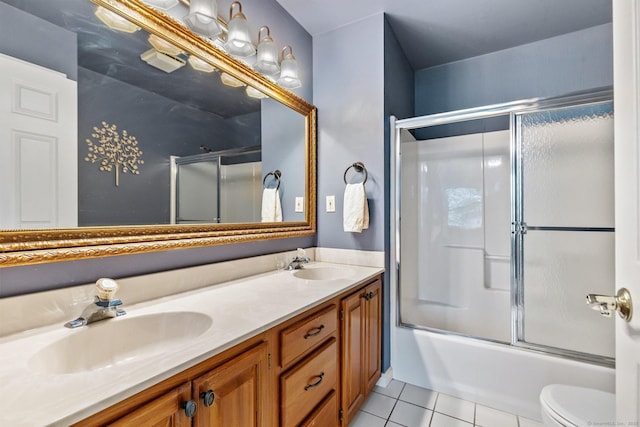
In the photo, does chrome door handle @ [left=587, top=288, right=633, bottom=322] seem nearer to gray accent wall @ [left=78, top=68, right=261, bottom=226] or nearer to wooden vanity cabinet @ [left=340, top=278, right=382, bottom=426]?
wooden vanity cabinet @ [left=340, top=278, right=382, bottom=426]

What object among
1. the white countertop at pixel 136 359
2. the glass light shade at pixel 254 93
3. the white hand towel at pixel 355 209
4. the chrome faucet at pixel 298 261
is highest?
the glass light shade at pixel 254 93

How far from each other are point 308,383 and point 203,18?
159 cm

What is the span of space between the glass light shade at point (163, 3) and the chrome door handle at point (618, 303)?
1703 mm

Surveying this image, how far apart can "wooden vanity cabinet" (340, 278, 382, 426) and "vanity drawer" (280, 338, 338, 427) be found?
114mm

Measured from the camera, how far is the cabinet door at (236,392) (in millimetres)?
741

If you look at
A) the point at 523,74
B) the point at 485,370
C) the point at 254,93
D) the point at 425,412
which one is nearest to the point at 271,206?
the point at 254,93

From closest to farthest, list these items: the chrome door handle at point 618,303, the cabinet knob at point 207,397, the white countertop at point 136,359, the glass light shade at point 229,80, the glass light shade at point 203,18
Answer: the white countertop at point 136,359
the chrome door handle at point 618,303
the cabinet knob at point 207,397
the glass light shade at point 203,18
the glass light shade at point 229,80

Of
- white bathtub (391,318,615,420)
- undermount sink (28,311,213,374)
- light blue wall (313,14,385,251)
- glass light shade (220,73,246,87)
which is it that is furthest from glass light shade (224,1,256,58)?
white bathtub (391,318,615,420)

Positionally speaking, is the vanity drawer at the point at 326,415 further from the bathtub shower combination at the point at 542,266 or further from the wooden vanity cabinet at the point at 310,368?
the bathtub shower combination at the point at 542,266

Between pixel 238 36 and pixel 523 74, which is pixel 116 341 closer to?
pixel 238 36

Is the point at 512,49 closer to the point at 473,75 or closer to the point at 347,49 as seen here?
the point at 473,75

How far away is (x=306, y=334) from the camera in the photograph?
1139 millimetres

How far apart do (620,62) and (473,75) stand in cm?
220

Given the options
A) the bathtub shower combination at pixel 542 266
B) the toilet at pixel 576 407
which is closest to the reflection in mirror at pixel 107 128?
the bathtub shower combination at pixel 542 266
